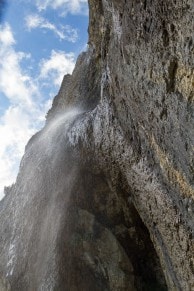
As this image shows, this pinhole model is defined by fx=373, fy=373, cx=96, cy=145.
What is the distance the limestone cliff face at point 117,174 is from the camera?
6.60 metres

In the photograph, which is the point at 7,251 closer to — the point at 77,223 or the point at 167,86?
the point at 77,223

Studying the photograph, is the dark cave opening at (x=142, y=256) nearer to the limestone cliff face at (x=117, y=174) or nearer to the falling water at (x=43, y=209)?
the limestone cliff face at (x=117, y=174)

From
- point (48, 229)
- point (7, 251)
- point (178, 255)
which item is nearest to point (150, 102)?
point (178, 255)

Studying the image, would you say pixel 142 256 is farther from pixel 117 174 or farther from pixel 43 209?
pixel 43 209

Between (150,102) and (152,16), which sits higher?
(152,16)

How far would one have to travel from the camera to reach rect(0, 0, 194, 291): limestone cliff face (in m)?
6.60

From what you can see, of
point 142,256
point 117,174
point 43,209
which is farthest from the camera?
point 43,209

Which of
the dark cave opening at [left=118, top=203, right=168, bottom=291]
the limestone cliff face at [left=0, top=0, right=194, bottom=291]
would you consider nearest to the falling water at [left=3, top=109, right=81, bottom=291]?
the limestone cliff face at [left=0, top=0, right=194, bottom=291]

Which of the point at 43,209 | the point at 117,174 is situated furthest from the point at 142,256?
the point at 43,209

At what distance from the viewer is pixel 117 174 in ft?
36.4

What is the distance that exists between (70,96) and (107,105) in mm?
6702

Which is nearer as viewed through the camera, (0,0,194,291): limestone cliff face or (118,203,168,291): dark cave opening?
(0,0,194,291): limestone cliff face

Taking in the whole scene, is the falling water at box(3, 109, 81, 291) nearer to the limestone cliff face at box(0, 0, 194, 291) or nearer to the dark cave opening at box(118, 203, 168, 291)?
the limestone cliff face at box(0, 0, 194, 291)

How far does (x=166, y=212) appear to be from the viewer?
830cm
